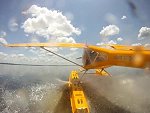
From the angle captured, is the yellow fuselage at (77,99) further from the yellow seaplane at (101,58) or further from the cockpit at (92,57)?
→ the cockpit at (92,57)

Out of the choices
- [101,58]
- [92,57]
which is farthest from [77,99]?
[101,58]

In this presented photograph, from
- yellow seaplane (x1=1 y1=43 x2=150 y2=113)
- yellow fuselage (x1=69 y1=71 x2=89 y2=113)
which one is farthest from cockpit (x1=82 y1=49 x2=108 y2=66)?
yellow fuselage (x1=69 y1=71 x2=89 y2=113)

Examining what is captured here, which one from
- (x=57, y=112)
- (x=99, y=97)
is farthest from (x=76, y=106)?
(x=99, y=97)

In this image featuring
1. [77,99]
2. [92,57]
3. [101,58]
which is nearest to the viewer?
[101,58]

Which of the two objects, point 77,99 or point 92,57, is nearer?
point 92,57

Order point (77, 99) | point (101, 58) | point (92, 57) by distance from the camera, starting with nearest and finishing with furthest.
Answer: point (101, 58), point (92, 57), point (77, 99)

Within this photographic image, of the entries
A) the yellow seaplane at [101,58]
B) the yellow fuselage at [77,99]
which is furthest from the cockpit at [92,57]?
the yellow fuselage at [77,99]

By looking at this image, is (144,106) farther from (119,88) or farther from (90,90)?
(90,90)

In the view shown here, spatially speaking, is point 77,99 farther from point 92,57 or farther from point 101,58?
point 101,58
